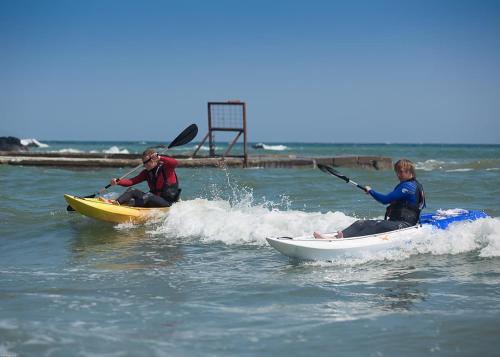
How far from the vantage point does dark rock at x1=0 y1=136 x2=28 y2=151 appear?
43.8m

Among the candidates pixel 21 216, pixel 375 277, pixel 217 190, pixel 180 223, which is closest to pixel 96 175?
pixel 217 190

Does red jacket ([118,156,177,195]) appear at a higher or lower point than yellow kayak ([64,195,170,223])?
higher

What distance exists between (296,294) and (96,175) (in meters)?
16.0

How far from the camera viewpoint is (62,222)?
1096 centimetres

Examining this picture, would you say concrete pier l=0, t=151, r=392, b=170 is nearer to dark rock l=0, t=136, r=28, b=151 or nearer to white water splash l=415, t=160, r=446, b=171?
white water splash l=415, t=160, r=446, b=171

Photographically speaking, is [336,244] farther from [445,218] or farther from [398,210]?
[445,218]

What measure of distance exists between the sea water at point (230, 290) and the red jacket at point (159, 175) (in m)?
0.49

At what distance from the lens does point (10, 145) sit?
4475cm

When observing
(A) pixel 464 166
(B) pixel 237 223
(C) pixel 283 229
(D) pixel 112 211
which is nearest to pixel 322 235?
(C) pixel 283 229

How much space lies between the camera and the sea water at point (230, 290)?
177 inches

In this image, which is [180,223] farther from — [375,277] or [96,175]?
→ [96,175]

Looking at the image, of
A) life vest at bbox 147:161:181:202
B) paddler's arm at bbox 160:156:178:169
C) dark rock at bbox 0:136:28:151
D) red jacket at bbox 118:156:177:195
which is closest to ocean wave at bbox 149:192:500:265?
life vest at bbox 147:161:181:202

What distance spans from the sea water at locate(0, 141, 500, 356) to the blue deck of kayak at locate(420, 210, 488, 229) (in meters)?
0.12

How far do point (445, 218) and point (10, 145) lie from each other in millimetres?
41616
